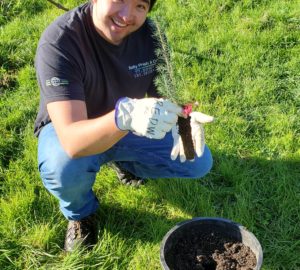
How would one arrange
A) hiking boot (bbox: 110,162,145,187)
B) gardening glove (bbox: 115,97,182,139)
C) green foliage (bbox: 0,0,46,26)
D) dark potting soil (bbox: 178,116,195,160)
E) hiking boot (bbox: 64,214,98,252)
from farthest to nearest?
green foliage (bbox: 0,0,46,26), hiking boot (bbox: 110,162,145,187), hiking boot (bbox: 64,214,98,252), dark potting soil (bbox: 178,116,195,160), gardening glove (bbox: 115,97,182,139)

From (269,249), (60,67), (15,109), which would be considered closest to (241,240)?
(269,249)

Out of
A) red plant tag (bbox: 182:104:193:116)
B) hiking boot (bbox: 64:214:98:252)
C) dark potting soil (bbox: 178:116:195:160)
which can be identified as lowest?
hiking boot (bbox: 64:214:98:252)

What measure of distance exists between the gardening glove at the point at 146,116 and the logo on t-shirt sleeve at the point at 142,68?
27.0 inches

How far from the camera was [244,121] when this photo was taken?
3.44 m

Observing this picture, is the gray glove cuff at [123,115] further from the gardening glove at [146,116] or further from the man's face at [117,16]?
the man's face at [117,16]

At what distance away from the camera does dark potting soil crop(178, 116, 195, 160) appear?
2.20m

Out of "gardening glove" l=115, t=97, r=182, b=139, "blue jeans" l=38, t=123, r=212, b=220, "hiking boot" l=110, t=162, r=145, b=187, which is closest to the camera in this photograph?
"gardening glove" l=115, t=97, r=182, b=139

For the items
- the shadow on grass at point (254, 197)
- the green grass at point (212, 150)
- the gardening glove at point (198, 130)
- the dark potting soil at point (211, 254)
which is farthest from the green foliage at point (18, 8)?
the dark potting soil at point (211, 254)

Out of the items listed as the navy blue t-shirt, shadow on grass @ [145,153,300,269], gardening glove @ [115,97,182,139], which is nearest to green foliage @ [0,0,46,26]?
the navy blue t-shirt

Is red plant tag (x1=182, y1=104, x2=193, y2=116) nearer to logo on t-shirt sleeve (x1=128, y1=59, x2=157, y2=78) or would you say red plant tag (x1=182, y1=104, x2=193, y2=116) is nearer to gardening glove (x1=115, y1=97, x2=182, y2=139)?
gardening glove (x1=115, y1=97, x2=182, y2=139)

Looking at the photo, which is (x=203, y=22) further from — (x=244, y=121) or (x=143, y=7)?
(x=143, y=7)

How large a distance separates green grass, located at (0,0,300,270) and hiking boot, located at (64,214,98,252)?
0.06 meters

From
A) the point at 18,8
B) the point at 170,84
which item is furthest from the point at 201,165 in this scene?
the point at 18,8

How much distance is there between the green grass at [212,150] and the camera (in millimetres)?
2682
